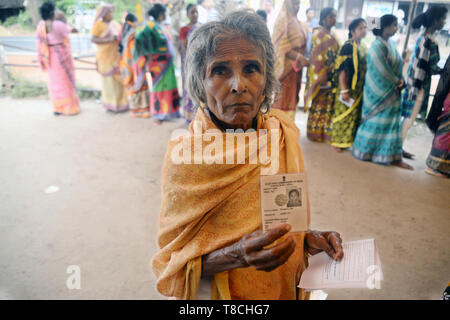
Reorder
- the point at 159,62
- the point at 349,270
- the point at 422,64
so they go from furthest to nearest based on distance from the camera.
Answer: the point at 159,62, the point at 422,64, the point at 349,270

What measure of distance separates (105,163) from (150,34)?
2461 millimetres

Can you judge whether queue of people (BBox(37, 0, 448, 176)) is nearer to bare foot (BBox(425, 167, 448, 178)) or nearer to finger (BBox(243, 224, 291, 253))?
bare foot (BBox(425, 167, 448, 178))

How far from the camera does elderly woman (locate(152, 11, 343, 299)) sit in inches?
44.9

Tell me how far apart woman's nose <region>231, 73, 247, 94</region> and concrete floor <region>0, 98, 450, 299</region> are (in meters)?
1.86

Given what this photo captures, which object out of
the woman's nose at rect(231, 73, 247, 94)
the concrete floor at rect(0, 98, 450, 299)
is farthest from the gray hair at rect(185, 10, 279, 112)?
the concrete floor at rect(0, 98, 450, 299)

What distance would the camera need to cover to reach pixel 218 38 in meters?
1.13

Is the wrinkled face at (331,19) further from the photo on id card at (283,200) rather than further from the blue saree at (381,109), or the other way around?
the photo on id card at (283,200)

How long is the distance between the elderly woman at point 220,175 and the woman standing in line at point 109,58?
19.0 ft

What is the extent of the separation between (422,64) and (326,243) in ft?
13.2

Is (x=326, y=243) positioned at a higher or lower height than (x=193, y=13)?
lower

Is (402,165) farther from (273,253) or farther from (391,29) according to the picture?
(273,253)

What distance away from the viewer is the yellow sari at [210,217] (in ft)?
3.87

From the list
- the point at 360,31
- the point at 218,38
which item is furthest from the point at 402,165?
the point at 218,38

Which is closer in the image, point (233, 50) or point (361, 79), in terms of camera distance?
point (233, 50)
